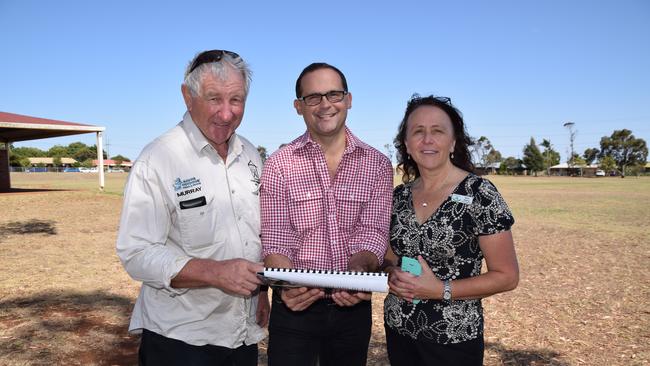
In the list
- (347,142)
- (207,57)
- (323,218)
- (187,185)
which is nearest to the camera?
(187,185)

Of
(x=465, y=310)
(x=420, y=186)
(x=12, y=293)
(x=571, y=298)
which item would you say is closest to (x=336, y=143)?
(x=420, y=186)

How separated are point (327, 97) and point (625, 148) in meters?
127

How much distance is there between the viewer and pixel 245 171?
2986mm

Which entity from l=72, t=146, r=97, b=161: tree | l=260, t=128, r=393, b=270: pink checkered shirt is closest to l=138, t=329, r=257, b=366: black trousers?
l=260, t=128, r=393, b=270: pink checkered shirt

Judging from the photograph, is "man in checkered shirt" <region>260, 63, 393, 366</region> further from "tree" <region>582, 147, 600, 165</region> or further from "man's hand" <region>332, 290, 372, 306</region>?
"tree" <region>582, 147, 600, 165</region>

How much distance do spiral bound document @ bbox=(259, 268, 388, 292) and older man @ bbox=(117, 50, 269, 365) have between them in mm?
133

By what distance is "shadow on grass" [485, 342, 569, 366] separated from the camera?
535 cm

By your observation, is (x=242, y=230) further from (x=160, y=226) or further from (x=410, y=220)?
(x=410, y=220)

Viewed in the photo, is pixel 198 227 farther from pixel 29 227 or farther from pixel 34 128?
pixel 34 128

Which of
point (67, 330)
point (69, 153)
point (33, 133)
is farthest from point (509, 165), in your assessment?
point (69, 153)

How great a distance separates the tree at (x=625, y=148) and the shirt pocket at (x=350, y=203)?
119414 mm

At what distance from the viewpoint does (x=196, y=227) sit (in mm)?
2605

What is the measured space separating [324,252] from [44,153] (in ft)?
581

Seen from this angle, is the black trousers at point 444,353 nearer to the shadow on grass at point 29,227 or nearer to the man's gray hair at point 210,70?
the man's gray hair at point 210,70
